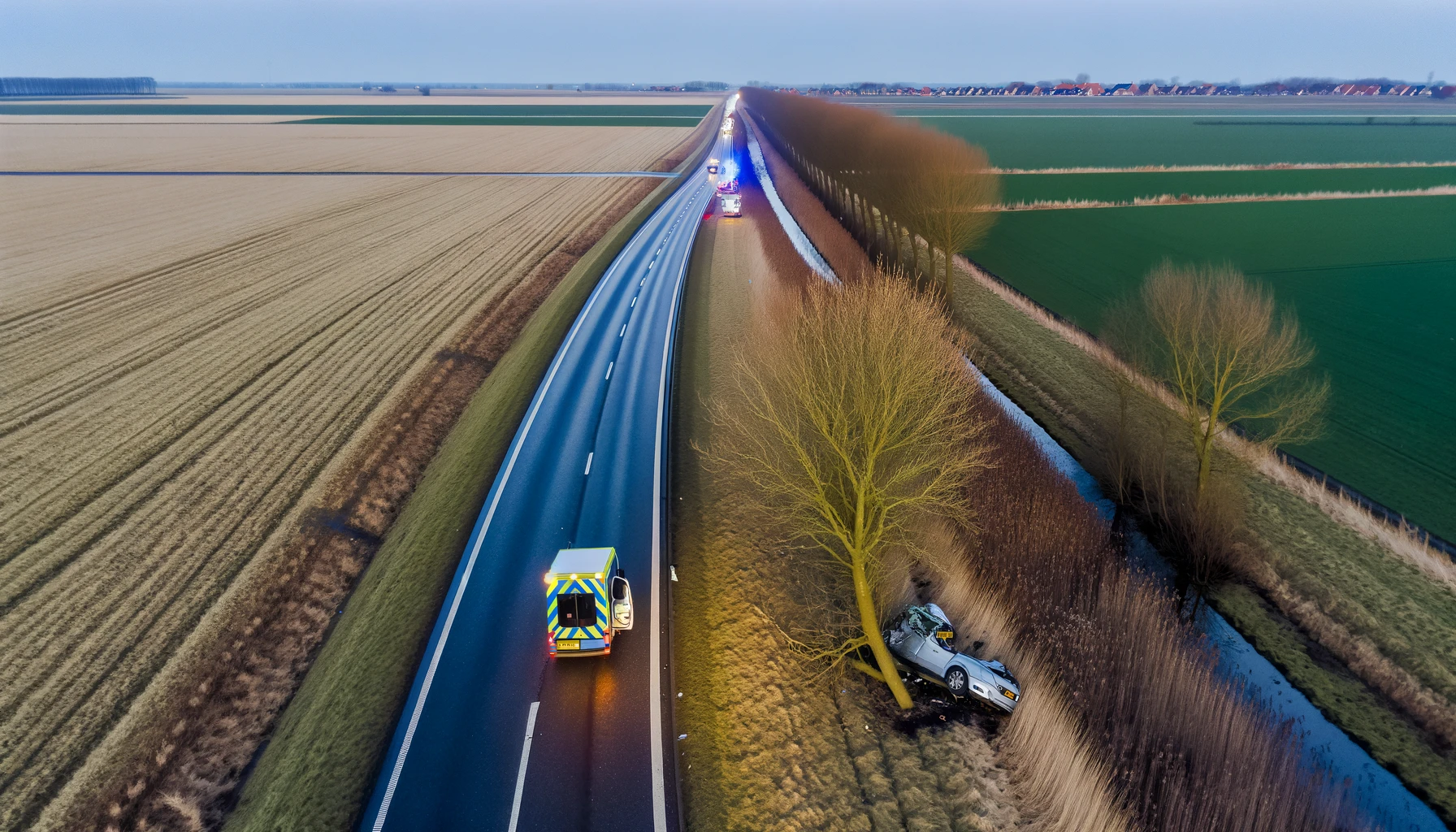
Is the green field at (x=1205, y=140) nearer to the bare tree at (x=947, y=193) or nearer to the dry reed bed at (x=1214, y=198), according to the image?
the dry reed bed at (x=1214, y=198)

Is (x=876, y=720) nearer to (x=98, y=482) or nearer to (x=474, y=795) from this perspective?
(x=474, y=795)

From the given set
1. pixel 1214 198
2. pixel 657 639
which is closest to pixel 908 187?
pixel 657 639

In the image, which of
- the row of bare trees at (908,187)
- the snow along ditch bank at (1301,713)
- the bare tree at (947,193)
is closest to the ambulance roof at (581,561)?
the snow along ditch bank at (1301,713)

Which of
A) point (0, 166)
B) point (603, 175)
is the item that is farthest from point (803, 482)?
point (0, 166)

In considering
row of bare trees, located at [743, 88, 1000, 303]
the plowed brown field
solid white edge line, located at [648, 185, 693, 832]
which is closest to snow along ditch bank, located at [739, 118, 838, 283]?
row of bare trees, located at [743, 88, 1000, 303]

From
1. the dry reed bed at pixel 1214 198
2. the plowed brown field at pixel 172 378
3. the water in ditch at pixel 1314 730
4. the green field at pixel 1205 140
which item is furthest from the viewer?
the green field at pixel 1205 140
